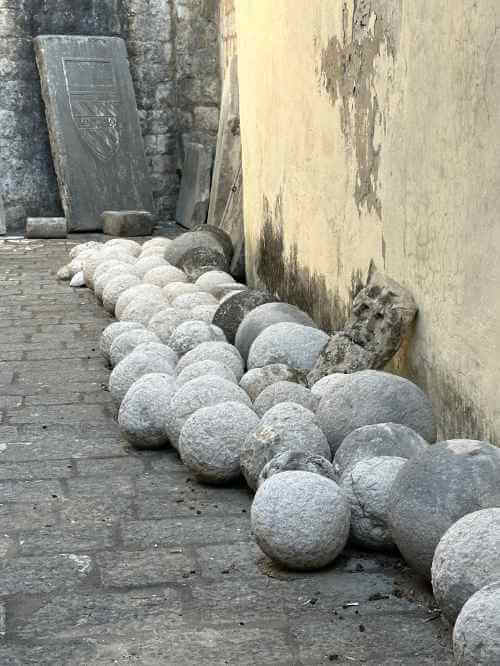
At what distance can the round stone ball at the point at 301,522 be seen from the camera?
375 cm

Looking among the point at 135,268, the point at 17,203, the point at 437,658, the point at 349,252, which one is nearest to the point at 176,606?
the point at 437,658

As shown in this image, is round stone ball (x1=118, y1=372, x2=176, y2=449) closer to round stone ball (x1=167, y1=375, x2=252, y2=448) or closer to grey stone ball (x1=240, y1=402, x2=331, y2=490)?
round stone ball (x1=167, y1=375, x2=252, y2=448)

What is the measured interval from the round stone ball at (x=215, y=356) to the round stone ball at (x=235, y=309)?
3.14ft

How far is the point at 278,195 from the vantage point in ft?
26.5

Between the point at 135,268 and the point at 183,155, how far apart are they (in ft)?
17.6

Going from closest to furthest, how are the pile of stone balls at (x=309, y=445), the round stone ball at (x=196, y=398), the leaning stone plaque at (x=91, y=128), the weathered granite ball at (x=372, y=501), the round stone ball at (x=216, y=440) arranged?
the pile of stone balls at (x=309, y=445), the weathered granite ball at (x=372, y=501), the round stone ball at (x=216, y=440), the round stone ball at (x=196, y=398), the leaning stone plaque at (x=91, y=128)

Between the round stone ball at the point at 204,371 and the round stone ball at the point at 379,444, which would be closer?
the round stone ball at the point at 379,444

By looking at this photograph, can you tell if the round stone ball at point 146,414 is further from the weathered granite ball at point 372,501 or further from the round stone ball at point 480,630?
the round stone ball at point 480,630

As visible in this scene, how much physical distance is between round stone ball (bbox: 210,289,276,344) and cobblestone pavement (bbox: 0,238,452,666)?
1.57 m

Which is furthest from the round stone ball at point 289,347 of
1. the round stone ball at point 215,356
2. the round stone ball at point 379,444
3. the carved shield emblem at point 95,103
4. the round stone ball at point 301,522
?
the carved shield emblem at point 95,103

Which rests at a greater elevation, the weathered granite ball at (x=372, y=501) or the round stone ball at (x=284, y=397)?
the weathered granite ball at (x=372, y=501)

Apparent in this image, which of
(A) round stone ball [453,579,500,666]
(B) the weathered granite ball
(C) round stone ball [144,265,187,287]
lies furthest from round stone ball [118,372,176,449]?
(C) round stone ball [144,265,187,287]

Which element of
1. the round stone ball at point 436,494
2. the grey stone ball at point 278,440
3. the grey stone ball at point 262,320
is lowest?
the grey stone ball at point 262,320

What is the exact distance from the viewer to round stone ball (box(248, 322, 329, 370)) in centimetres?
607
